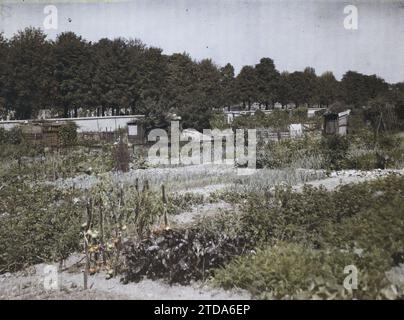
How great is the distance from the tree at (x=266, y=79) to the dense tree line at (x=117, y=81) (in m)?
0.11

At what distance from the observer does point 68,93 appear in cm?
3191

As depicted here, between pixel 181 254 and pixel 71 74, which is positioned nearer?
pixel 181 254

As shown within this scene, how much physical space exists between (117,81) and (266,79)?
20.8 m

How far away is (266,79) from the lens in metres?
48.8

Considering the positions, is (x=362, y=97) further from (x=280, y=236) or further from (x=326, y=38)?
(x=280, y=236)

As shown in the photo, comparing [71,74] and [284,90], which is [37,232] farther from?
[284,90]

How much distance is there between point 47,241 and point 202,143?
11792mm

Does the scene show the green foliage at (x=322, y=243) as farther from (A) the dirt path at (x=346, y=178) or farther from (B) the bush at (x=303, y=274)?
(A) the dirt path at (x=346, y=178)

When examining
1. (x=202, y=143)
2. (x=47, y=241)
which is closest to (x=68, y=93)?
(x=202, y=143)

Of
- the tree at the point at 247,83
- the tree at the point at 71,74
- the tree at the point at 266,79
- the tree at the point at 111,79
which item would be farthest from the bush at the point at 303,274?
the tree at the point at 266,79

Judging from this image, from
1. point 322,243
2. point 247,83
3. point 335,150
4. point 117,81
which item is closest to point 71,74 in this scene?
point 117,81

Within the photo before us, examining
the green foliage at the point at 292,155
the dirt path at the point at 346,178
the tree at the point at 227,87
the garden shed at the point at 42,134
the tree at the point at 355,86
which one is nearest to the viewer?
the dirt path at the point at 346,178

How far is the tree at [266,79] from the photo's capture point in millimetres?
48250

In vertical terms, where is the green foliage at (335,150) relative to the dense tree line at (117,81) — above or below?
below
